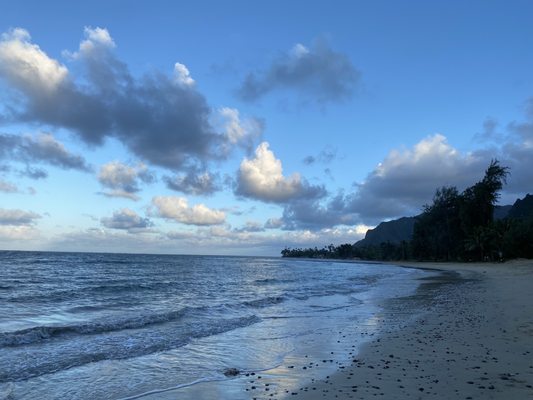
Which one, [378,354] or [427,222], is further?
[427,222]

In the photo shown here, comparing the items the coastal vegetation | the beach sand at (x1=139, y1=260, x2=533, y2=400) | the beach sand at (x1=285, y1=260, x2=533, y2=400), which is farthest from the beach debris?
the coastal vegetation

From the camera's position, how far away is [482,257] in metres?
94.4

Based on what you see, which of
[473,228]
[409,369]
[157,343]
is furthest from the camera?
[473,228]

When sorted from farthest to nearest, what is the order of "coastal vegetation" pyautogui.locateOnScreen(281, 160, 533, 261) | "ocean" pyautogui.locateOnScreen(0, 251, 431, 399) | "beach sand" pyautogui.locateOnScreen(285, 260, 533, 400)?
"coastal vegetation" pyautogui.locateOnScreen(281, 160, 533, 261) < "ocean" pyautogui.locateOnScreen(0, 251, 431, 399) < "beach sand" pyautogui.locateOnScreen(285, 260, 533, 400)

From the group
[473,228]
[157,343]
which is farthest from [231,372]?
[473,228]

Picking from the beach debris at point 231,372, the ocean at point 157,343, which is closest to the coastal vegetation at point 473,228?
the ocean at point 157,343

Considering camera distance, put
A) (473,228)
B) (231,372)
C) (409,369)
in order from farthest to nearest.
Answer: (473,228), (231,372), (409,369)

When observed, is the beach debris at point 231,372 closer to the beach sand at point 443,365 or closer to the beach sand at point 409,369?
the beach sand at point 409,369

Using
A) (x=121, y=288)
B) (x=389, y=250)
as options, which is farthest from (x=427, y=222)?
(x=121, y=288)

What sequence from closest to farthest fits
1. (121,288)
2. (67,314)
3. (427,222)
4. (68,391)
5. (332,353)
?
(68,391)
(332,353)
(67,314)
(121,288)
(427,222)

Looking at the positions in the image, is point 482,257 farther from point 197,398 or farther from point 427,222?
point 197,398

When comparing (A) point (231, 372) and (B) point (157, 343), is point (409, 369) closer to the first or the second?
(A) point (231, 372)

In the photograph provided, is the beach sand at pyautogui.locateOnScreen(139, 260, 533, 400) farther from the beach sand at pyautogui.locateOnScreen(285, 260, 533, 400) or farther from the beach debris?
the beach debris

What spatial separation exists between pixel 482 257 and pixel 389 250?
293 feet
